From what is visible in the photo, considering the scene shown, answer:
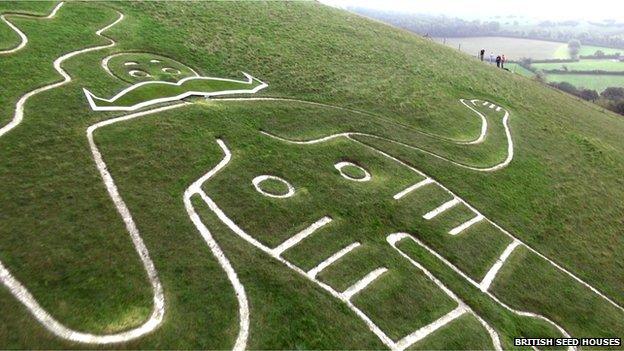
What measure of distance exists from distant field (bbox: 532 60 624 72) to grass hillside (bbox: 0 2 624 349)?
81.0m

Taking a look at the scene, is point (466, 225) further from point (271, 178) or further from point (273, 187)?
point (271, 178)

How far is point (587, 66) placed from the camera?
379 feet

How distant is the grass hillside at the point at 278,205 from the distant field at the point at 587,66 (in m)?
81.0

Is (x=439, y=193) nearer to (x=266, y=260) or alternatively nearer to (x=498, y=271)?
(x=498, y=271)

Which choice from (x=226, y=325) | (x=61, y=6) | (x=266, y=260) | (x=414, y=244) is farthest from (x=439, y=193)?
(x=61, y=6)

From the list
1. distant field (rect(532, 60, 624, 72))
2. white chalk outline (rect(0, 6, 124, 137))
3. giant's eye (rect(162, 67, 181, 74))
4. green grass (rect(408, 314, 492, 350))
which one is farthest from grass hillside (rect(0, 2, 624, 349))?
distant field (rect(532, 60, 624, 72))

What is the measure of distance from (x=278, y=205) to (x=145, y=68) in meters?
17.0

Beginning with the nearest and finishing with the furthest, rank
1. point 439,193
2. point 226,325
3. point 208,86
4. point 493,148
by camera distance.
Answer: point 226,325, point 439,193, point 208,86, point 493,148

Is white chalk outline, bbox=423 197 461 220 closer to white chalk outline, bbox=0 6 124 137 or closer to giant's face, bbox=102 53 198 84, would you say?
giant's face, bbox=102 53 198 84

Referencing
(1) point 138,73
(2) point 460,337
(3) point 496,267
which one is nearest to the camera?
(2) point 460,337

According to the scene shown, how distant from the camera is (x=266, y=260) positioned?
1875 cm

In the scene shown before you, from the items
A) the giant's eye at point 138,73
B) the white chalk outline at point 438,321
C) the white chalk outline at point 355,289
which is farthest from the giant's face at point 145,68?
the white chalk outline at point 438,321

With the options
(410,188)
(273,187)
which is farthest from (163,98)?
(410,188)

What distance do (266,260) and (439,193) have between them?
12980mm
